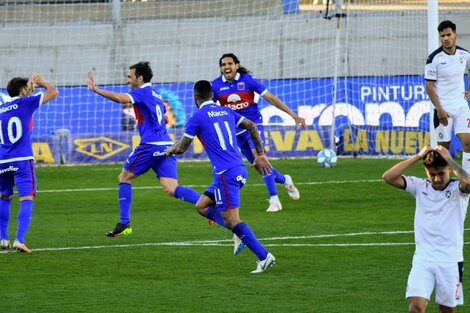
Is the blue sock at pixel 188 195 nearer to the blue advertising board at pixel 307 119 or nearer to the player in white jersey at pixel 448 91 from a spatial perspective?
the player in white jersey at pixel 448 91

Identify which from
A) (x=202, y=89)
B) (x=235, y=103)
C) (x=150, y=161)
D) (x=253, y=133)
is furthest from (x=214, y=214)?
(x=235, y=103)

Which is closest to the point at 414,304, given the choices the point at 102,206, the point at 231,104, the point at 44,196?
the point at 231,104

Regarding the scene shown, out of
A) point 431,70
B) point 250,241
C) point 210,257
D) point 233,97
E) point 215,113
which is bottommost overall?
point 210,257

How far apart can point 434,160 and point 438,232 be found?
0.55 m

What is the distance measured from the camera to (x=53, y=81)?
108 ft

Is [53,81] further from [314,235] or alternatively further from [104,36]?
[314,235]

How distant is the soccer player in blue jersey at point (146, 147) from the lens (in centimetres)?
1423

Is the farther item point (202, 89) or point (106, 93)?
point (106, 93)

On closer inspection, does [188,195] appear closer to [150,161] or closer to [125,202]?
[150,161]

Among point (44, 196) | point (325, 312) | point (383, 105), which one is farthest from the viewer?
point (383, 105)

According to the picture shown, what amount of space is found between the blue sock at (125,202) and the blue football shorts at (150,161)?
247 millimetres

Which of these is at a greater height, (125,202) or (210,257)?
(125,202)

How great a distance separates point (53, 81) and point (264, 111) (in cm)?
802

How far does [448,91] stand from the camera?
15766 millimetres
